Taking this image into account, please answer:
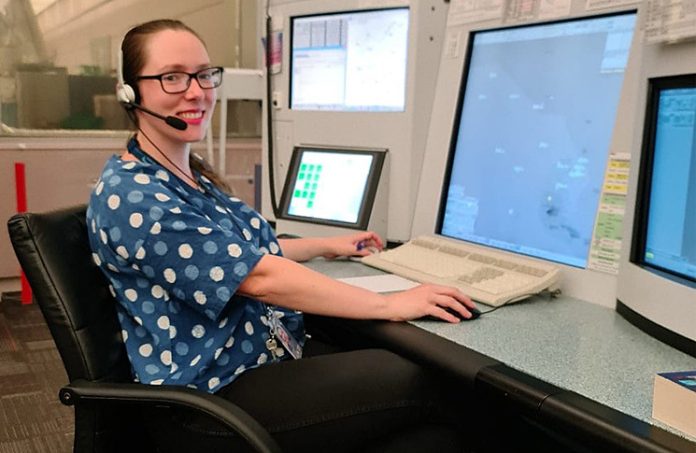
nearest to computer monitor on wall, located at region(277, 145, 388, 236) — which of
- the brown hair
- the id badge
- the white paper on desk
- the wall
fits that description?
the white paper on desk

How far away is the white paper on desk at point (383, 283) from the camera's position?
60.8 inches

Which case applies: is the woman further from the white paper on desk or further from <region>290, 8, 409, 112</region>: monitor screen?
<region>290, 8, 409, 112</region>: monitor screen

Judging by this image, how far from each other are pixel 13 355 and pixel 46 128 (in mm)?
1449

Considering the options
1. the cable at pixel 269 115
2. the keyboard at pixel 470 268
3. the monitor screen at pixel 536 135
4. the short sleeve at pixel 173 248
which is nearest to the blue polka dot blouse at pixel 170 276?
the short sleeve at pixel 173 248

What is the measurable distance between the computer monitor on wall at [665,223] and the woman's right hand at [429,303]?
30cm

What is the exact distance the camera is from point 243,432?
1106 millimetres

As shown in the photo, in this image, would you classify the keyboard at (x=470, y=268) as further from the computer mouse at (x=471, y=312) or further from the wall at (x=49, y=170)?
the wall at (x=49, y=170)

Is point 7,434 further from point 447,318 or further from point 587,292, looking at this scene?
point 587,292

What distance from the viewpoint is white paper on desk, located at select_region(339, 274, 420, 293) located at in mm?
1545

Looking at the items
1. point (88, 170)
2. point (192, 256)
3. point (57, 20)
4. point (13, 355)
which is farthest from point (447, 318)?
point (57, 20)

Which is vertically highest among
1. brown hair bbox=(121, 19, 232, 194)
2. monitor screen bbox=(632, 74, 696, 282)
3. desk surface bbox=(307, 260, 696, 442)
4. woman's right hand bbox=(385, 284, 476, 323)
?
brown hair bbox=(121, 19, 232, 194)

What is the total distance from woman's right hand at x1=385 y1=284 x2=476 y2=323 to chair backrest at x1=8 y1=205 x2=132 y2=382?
51 centimetres

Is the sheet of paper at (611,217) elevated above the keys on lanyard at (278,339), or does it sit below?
above

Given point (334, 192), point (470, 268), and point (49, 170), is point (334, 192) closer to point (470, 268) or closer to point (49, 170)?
point (470, 268)
